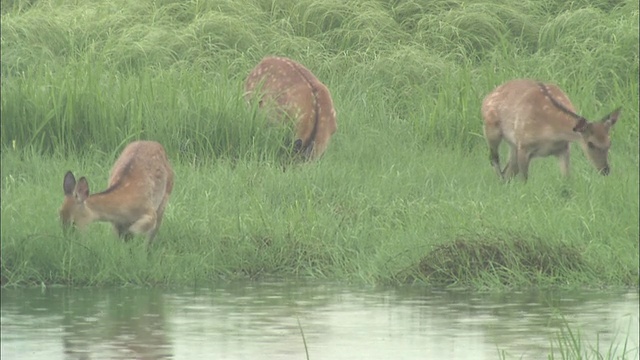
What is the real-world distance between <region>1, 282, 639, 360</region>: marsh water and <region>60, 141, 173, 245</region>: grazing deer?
70 centimetres

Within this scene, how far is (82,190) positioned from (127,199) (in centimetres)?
36

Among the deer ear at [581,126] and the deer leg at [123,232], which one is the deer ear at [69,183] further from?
the deer ear at [581,126]

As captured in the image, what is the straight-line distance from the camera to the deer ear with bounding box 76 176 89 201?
11023mm

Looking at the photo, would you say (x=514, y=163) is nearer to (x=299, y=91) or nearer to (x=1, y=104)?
(x=299, y=91)

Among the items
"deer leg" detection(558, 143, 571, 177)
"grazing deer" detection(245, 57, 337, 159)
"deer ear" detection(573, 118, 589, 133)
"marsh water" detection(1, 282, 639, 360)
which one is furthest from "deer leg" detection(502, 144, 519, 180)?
"marsh water" detection(1, 282, 639, 360)

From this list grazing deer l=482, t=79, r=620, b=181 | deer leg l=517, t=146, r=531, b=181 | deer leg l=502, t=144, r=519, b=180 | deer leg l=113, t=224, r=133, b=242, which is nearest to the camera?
deer leg l=113, t=224, r=133, b=242

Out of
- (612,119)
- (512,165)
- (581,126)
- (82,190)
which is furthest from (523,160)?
(82,190)

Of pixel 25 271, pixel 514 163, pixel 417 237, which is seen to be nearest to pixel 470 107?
pixel 514 163

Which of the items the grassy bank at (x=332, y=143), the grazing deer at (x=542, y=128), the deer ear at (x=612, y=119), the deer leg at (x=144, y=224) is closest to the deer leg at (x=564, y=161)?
the grazing deer at (x=542, y=128)

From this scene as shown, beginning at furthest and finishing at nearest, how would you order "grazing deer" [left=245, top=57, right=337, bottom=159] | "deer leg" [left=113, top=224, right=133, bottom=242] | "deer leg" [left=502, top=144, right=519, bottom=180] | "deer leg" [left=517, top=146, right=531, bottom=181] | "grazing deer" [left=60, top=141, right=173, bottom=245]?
"grazing deer" [left=245, top=57, right=337, bottom=159], "deer leg" [left=502, top=144, right=519, bottom=180], "deer leg" [left=517, top=146, right=531, bottom=181], "deer leg" [left=113, top=224, right=133, bottom=242], "grazing deer" [left=60, top=141, right=173, bottom=245]

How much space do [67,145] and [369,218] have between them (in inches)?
144

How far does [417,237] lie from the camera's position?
11383 millimetres

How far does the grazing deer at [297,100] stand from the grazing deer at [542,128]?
5.08ft

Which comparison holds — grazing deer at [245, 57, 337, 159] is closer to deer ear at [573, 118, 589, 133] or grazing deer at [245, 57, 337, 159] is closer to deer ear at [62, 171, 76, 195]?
deer ear at [573, 118, 589, 133]
